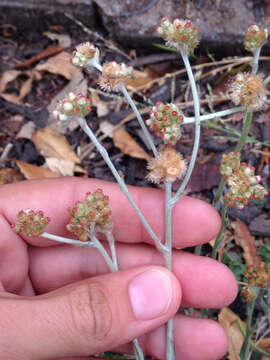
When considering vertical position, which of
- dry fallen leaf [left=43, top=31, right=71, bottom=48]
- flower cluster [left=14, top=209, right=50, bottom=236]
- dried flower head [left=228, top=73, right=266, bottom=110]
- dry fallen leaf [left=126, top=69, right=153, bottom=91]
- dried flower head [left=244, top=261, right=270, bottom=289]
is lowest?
dried flower head [left=244, top=261, right=270, bottom=289]

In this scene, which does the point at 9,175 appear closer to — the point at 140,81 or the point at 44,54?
the point at 44,54

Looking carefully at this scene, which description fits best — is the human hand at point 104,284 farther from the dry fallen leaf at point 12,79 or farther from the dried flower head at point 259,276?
the dry fallen leaf at point 12,79

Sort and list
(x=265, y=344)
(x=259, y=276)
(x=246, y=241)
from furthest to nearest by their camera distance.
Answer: (x=246, y=241) → (x=265, y=344) → (x=259, y=276)

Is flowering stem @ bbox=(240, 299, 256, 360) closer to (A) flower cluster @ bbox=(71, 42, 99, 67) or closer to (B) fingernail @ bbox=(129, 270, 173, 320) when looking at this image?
(B) fingernail @ bbox=(129, 270, 173, 320)

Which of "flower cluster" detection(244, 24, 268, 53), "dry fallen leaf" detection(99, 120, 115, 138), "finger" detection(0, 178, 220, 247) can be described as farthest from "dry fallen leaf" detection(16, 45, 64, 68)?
"flower cluster" detection(244, 24, 268, 53)

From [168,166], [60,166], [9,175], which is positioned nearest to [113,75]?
[168,166]

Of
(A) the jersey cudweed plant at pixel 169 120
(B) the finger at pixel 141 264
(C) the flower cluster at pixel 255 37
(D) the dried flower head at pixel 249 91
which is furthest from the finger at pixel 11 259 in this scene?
(C) the flower cluster at pixel 255 37

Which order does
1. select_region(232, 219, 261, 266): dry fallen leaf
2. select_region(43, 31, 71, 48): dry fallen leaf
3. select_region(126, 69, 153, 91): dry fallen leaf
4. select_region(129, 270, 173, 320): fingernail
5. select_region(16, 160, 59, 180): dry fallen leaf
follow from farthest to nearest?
select_region(43, 31, 71, 48): dry fallen leaf < select_region(126, 69, 153, 91): dry fallen leaf < select_region(16, 160, 59, 180): dry fallen leaf < select_region(232, 219, 261, 266): dry fallen leaf < select_region(129, 270, 173, 320): fingernail
